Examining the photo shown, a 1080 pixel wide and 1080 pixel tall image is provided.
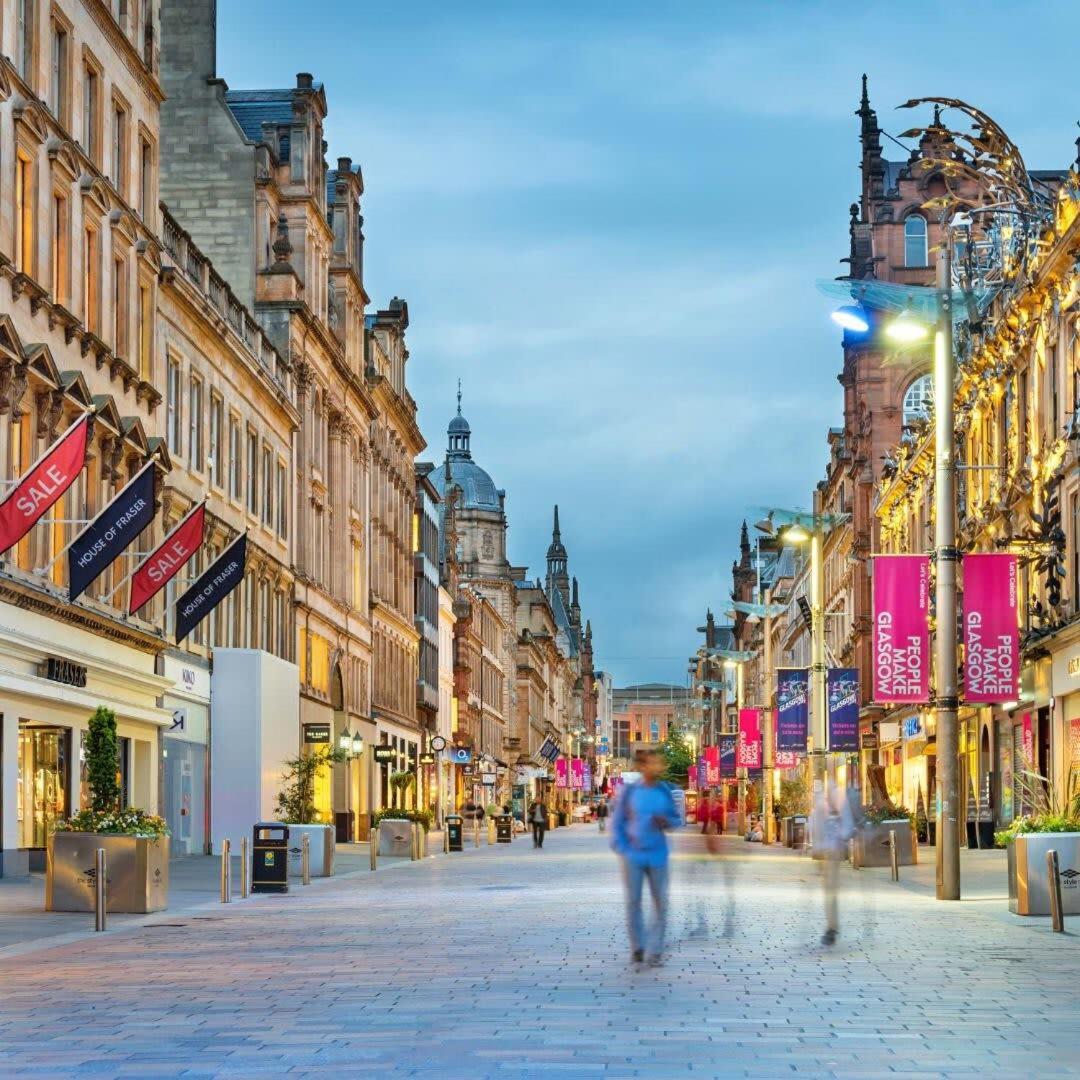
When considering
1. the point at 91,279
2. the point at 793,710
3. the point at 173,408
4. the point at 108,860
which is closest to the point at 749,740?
the point at 793,710

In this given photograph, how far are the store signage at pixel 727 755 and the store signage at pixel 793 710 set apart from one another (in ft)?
77.2

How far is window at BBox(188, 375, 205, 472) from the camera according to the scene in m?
48.9

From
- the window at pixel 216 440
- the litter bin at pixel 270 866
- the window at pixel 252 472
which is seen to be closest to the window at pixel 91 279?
the litter bin at pixel 270 866

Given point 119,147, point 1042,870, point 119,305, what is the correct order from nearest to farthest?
point 1042,870
point 119,305
point 119,147

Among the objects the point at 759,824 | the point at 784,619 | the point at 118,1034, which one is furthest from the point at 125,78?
the point at 784,619

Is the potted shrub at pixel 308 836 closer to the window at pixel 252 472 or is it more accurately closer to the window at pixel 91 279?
the window at pixel 91 279

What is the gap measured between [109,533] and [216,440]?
19.7 metres

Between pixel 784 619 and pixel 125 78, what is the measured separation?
325 ft

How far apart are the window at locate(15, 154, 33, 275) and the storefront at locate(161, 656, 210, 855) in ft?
44.3

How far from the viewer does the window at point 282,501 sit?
6109 centimetres

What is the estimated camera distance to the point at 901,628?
38.2 meters

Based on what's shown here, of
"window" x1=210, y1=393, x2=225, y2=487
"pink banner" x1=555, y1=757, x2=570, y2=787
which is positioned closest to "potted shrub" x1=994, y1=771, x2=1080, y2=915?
"window" x1=210, y1=393, x2=225, y2=487

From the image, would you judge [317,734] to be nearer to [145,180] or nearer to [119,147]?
[145,180]

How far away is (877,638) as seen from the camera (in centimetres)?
4056
